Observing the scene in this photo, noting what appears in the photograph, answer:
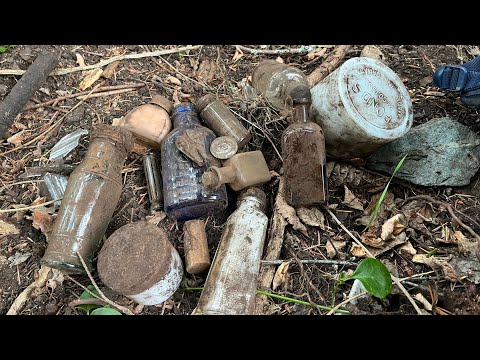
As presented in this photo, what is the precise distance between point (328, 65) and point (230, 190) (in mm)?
958

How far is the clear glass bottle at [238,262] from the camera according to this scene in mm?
1927

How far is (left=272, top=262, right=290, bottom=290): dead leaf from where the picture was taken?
2.02 metres

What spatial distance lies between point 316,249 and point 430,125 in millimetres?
878

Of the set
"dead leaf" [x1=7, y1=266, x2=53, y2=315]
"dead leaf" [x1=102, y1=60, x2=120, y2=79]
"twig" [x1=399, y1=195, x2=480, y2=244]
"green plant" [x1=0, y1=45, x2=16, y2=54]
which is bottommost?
"dead leaf" [x1=7, y1=266, x2=53, y2=315]

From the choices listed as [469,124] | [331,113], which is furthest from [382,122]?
[469,124]

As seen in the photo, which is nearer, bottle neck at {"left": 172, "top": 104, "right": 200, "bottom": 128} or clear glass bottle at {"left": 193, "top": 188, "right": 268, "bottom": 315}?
clear glass bottle at {"left": 193, "top": 188, "right": 268, "bottom": 315}

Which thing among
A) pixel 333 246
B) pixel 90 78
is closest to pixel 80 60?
pixel 90 78

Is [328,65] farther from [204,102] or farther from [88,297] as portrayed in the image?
[88,297]

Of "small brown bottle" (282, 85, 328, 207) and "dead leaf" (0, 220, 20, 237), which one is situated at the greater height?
"small brown bottle" (282, 85, 328, 207)

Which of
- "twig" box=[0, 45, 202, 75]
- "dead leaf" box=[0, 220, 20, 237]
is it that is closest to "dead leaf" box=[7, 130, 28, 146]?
"twig" box=[0, 45, 202, 75]

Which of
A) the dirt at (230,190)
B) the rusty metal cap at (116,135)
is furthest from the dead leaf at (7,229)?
the rusty metal cap at (116,135)

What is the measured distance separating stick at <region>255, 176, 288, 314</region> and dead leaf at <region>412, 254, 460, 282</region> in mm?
574

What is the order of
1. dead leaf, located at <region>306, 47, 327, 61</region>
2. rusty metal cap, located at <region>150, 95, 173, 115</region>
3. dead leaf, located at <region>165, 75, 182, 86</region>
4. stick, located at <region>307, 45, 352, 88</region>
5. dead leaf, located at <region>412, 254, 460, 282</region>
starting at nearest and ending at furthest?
1. dead leaf, located at <region>412, 254, 460, 282</region>
2. rusty metal cap, located at <region>150, 95, 173, 115</region>
3. stick, located at <region>307, 45, 352, 88</region>
4. dead leaf, located at <region>165, 75, 182, 86</region>
5. dead leaf, located at <region>306, 47, 327, 61</region>

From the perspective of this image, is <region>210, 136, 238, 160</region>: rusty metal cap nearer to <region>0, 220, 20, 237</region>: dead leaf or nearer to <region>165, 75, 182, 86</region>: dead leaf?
<region>165, 75, 182, 86</region>: dead leaf
